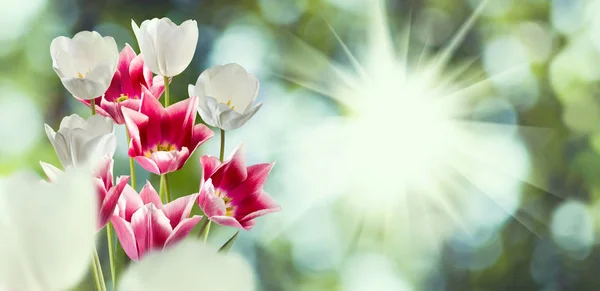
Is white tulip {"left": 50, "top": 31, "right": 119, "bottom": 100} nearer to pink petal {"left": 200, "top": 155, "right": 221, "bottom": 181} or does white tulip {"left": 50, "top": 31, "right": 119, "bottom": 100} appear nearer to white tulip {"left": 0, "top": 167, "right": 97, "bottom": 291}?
pink petal {"left": 200, "top": 155, "right": 221, "bottom": 181}

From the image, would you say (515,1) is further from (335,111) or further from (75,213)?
(75,213)

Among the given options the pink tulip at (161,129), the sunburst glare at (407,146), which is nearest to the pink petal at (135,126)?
the pink tulip at (161,129)

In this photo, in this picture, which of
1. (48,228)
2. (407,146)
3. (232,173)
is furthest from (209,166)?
(407,146)

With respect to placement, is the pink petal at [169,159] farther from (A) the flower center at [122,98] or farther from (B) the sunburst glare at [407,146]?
(B) the sunburst glare at [407,146]

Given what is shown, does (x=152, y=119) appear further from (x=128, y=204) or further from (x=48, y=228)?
(x=48, y=228)

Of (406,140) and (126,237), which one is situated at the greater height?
(126,237)
